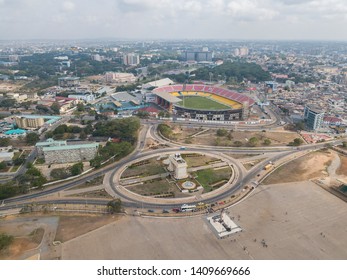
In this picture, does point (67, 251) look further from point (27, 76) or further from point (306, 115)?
point (27, 76)

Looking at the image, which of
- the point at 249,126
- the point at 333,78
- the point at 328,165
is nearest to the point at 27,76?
the point at 249,126

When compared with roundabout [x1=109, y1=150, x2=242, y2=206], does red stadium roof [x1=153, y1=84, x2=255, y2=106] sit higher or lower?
higher

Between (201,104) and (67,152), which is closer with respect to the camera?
(67,152)

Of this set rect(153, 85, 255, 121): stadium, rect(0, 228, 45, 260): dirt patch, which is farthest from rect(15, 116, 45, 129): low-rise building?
rect(0, 228, 45, 260): dirt patch

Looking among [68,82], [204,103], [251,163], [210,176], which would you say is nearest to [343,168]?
[251,163]

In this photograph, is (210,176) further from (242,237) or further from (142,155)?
(242,237)

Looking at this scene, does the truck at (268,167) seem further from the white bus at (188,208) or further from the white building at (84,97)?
the white building at (84,97)

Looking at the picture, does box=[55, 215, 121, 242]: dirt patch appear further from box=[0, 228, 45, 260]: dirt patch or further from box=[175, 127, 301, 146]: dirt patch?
box=[175, 127, 301, 146]: dirt patch
